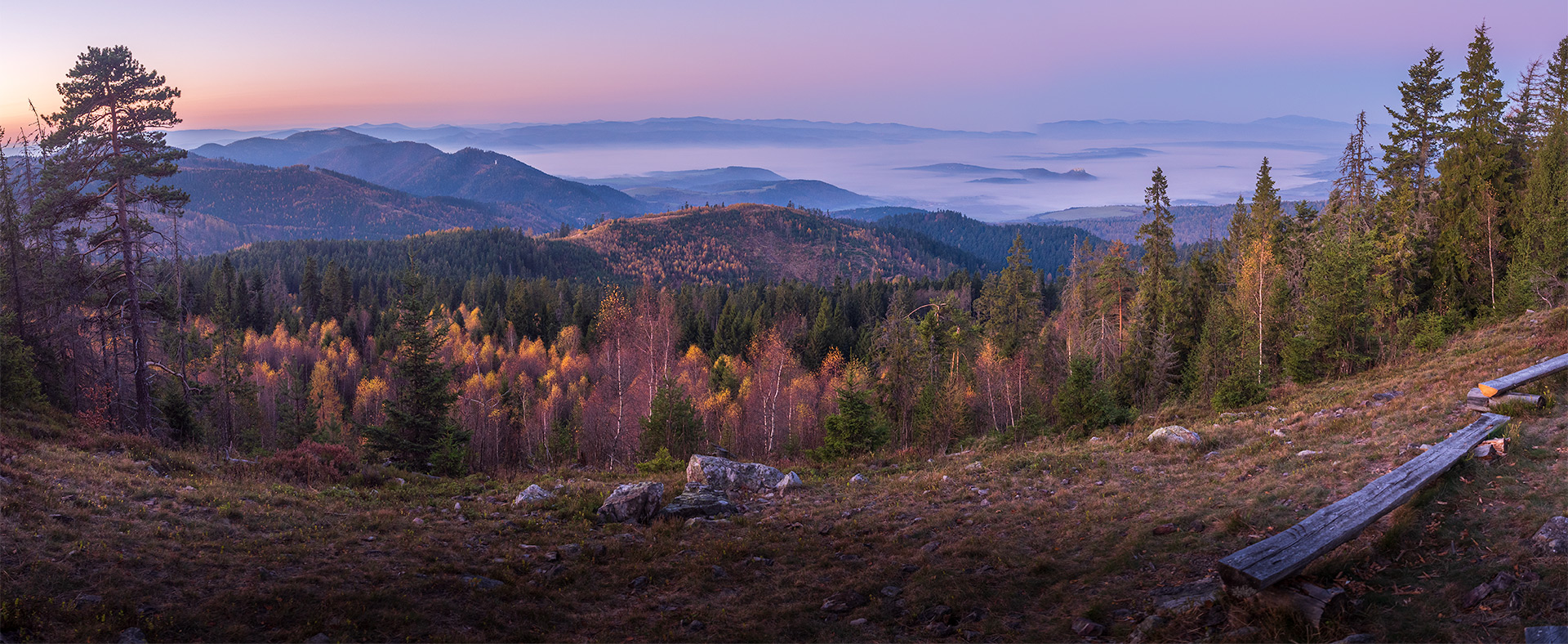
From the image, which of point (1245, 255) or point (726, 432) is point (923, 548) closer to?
point (1245, 255)

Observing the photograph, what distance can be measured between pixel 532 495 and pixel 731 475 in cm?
507

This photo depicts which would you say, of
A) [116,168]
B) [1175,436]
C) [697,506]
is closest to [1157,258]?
[1175,436]

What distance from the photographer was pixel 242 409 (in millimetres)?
59969

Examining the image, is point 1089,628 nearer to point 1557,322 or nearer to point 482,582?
point 482,582

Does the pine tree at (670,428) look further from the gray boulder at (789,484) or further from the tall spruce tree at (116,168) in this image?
the tall spruce tree at (116,168)

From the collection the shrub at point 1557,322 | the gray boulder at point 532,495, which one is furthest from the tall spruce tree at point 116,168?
the shrub at point 1557,322

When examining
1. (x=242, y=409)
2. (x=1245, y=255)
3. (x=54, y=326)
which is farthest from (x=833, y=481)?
(x=242, y=409)

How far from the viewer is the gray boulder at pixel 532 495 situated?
16.5 m

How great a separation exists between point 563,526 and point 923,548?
7536mm

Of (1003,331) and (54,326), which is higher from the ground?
(54,326)

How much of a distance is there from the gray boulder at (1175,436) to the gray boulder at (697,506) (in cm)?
1105

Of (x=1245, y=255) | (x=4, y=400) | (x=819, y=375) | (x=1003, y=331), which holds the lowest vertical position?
(x=819, y=375)

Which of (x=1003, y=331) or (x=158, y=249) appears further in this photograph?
(x=1003, y=331)

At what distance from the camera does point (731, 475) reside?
1878 cm
